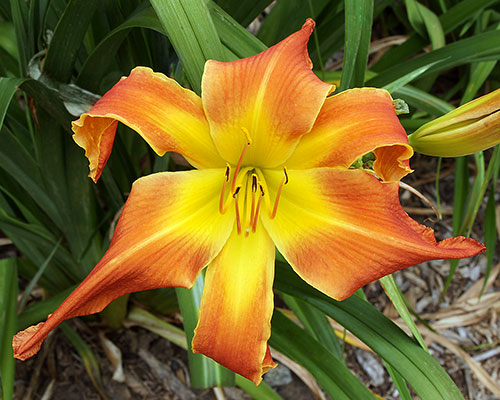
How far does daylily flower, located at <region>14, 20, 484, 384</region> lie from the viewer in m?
0.64

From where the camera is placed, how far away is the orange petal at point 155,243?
24.0 inches

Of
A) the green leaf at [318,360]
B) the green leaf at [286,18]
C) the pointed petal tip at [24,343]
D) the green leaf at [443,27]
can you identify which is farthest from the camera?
the green leaf at [443,27]

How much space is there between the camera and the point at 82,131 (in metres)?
0.65

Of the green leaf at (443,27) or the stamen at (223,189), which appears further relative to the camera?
the green leaf at (443,27)

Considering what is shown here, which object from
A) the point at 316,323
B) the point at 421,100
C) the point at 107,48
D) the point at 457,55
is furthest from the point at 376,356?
the point at 107,48

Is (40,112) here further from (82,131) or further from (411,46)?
(411,46)

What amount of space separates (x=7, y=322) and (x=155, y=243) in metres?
0.50

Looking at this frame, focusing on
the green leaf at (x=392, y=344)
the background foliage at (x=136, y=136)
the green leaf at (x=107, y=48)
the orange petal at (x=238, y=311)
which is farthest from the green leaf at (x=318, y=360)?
the green leaf at (x=107, y=48)

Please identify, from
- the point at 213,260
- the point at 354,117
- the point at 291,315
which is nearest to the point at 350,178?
the point at 354,117

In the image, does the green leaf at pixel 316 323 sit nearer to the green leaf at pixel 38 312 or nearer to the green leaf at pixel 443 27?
the green leaf at pixel 38 312

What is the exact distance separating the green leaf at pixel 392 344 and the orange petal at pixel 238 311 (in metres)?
0.19

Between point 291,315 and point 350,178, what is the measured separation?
87cm

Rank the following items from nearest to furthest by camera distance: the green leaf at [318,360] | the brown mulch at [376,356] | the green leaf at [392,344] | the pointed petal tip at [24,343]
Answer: the pointed petal tip at [24,343] → the green leaf at [392,344] → the green leaf at [318,360] → the brown mulch at [376,356]

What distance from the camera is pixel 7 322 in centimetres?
97
